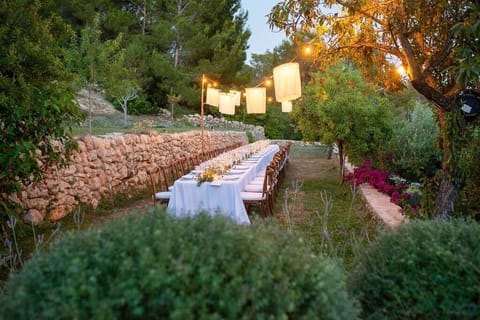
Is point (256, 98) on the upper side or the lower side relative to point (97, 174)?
upper

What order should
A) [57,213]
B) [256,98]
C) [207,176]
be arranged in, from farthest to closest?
[256,98], [57,213], [207,176]

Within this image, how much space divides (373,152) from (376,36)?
4.17m

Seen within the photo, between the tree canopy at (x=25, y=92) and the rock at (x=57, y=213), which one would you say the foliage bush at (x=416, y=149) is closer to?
the rock at (x=57, y=213)

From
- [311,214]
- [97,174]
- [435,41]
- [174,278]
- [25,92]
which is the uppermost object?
[435,41]

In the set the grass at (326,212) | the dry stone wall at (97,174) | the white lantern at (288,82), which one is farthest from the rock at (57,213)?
the white lantern at (288,82)

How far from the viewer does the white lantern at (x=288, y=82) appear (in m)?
5.31

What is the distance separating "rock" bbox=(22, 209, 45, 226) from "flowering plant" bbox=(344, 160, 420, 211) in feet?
12.9

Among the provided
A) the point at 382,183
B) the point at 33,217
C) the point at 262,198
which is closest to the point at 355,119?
the point at 382,183

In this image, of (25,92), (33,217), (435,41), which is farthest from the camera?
(33,217)

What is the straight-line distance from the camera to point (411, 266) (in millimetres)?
1739

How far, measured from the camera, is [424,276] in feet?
5.64

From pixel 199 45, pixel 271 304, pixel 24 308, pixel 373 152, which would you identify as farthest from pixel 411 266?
pixel 199 45

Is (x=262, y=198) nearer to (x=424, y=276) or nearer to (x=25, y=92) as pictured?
(x=25, y=92)

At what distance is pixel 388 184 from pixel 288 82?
2.38 metres
